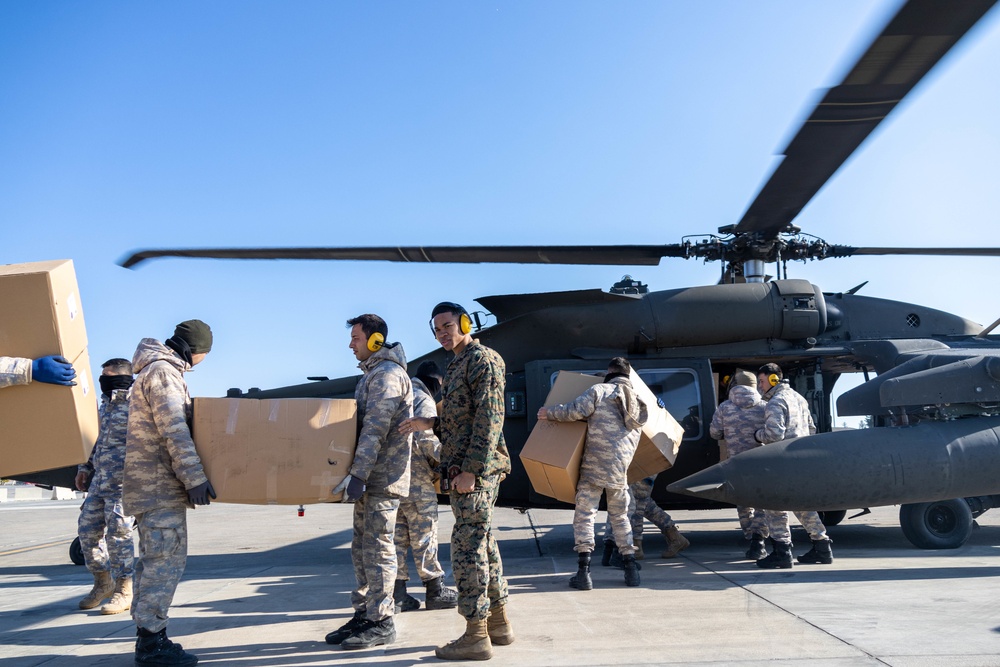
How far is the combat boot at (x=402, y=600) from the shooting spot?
516 centimetres

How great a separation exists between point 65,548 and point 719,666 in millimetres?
9891

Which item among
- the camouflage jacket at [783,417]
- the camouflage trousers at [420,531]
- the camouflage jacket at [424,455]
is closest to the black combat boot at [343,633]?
the camouflage trousers at [420,531]

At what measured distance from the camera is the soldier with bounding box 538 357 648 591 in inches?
230

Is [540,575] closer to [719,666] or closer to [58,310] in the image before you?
[719,666]

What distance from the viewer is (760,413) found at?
22.9 ft

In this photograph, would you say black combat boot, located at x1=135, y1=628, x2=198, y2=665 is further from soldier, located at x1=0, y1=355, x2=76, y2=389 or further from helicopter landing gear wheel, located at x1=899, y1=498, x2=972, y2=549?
helicopter landing gear wheel, located at x1=899, y1=498, x2=972, y2=549

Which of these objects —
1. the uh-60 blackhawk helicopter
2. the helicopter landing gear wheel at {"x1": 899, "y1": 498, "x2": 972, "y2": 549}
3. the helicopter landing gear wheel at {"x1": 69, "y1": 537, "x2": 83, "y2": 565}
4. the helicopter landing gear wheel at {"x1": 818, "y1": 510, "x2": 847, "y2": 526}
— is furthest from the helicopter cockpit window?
the helicopter landing gear wheel at {"x1": 69, "y1": 537, "x2": 83, "y2": 565}

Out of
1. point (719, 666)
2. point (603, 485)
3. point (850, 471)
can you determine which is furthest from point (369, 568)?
point (850, 471)

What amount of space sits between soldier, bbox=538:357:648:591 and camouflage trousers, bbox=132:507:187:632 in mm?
2954

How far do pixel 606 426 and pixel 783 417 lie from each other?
1919mm

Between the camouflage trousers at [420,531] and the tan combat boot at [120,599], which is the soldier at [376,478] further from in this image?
the tan combat boot at [120,599]

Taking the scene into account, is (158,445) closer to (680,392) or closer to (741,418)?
(741,418)

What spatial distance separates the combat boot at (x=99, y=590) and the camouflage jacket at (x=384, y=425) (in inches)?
112

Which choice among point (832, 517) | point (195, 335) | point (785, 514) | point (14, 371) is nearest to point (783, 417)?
point (785, 514)
